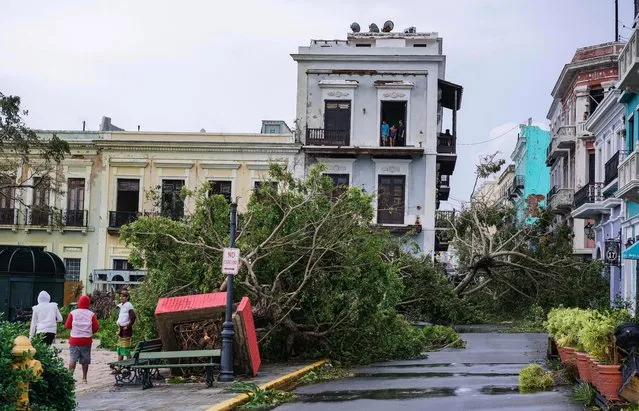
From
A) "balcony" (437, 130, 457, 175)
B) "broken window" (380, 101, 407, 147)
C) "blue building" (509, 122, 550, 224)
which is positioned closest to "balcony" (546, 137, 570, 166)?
"balcony" (437, 130, 457, 175)

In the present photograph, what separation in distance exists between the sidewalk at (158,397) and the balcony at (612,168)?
16373 mm

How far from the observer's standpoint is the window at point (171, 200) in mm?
37562

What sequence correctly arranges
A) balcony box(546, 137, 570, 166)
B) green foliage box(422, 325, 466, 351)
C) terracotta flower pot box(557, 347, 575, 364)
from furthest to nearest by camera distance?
balcony box(546, 137, 570, 166)
green foliage box(422, 325, 466, 351)
terracotta flower pot box(557, 347, 575, 364)

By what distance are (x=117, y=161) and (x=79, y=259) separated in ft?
14.9

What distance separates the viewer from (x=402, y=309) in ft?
104

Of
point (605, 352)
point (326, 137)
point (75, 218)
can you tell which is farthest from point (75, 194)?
point (605, 352)

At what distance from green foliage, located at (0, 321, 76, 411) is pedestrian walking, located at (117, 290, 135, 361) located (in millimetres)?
7973

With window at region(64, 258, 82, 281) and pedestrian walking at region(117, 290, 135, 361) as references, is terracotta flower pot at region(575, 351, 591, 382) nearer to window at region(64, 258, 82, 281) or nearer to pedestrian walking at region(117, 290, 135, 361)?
pedestrian walking at region(117, 290, 135, 361)

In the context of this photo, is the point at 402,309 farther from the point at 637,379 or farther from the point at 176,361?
the point at 637,379

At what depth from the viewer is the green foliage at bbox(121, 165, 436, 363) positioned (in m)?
18.3

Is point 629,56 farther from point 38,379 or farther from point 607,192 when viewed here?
point 38,379

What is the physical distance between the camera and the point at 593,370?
39.4 feet

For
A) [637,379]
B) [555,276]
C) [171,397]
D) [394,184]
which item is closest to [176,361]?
[171,397]

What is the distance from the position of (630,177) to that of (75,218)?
24.7 m
